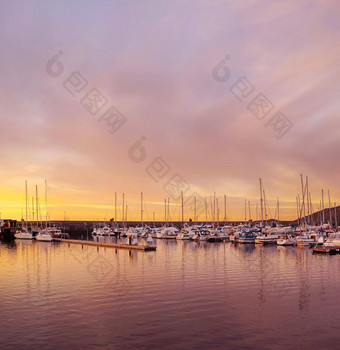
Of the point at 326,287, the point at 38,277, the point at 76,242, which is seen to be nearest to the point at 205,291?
the point at 326,287

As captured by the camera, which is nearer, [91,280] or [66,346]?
[66,346]

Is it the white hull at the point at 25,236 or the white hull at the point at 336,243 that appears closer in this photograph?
the white hull at the point at 336,243

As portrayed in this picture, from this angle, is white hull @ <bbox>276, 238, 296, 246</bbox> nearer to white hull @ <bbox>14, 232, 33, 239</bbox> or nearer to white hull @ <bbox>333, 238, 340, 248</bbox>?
white hull @ <bbox>333, 238, 340, 248</bbox>

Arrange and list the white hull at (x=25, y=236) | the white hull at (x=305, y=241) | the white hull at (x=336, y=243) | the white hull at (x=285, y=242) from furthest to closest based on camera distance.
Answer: the white hull at (x=25, y=236) < the white hull at (x=285, y=242) < the white hull at (x=305, y=241) < the white hull at (x=336, y=243)

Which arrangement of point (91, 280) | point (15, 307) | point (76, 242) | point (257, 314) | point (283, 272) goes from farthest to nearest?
point (76, 242), point (283, 272), point (91, 280), point (15, 307), point (257, 314)

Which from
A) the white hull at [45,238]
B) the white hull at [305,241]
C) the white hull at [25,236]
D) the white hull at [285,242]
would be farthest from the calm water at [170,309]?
the white hull at [25,236]

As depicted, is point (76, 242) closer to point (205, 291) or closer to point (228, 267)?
point (228, 267)

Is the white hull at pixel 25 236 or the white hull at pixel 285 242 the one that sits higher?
the white hull at pixel 25 236

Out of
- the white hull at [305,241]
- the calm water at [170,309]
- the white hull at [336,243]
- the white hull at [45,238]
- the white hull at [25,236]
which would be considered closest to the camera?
the calm water at [170,309]

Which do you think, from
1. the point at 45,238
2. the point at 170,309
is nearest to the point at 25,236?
the point at 45,238

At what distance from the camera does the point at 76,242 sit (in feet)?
298

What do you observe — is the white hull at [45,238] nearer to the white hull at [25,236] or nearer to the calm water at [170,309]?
the white hull at [25,236]

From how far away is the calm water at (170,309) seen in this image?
19234 millimetres

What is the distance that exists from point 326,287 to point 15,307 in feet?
82.7
